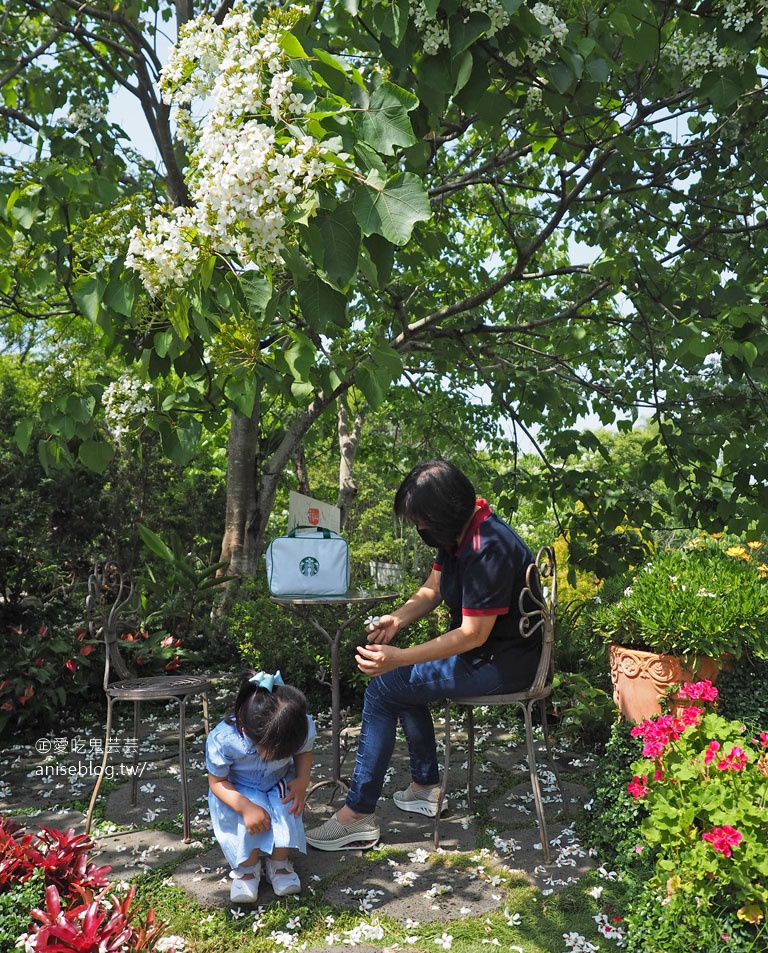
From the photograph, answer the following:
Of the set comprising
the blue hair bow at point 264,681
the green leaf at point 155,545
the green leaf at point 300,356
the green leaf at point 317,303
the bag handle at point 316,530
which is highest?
the green leaf at point 317,303

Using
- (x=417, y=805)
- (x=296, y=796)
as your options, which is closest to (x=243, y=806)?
(x=296, y=796)

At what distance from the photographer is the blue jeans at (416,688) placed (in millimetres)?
2641

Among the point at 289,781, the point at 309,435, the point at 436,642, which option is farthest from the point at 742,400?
the point at 309,435

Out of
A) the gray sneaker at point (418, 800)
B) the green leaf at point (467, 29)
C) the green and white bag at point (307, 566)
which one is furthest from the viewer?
the green and white bag at point (307, 566)

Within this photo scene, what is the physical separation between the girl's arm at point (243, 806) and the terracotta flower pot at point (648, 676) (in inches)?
57.3

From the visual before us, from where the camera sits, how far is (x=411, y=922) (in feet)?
7.34

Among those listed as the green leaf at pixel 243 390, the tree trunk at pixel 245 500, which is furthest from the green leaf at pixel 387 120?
the tree trunk at pixel 245 500

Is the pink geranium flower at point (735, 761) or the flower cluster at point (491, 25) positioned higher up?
the flower cluster at point (491, 25)

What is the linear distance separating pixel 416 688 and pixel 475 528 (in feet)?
1.90

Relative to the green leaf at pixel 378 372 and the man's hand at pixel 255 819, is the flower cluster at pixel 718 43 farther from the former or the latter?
the man's hand at pixel 255 819

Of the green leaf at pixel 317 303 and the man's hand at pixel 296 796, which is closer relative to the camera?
the green leaf at pixel 317 303

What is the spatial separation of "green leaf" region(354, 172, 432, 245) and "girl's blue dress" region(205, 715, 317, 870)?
5.27ft

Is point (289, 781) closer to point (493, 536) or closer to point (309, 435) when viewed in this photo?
point (493, 536)

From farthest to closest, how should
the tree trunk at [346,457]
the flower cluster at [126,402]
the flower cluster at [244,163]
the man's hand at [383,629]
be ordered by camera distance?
the tree trunk at [346,457]
the man's hand at [383,629]
the flower cluster at [126,402]
the flower cluster at [244,163]
